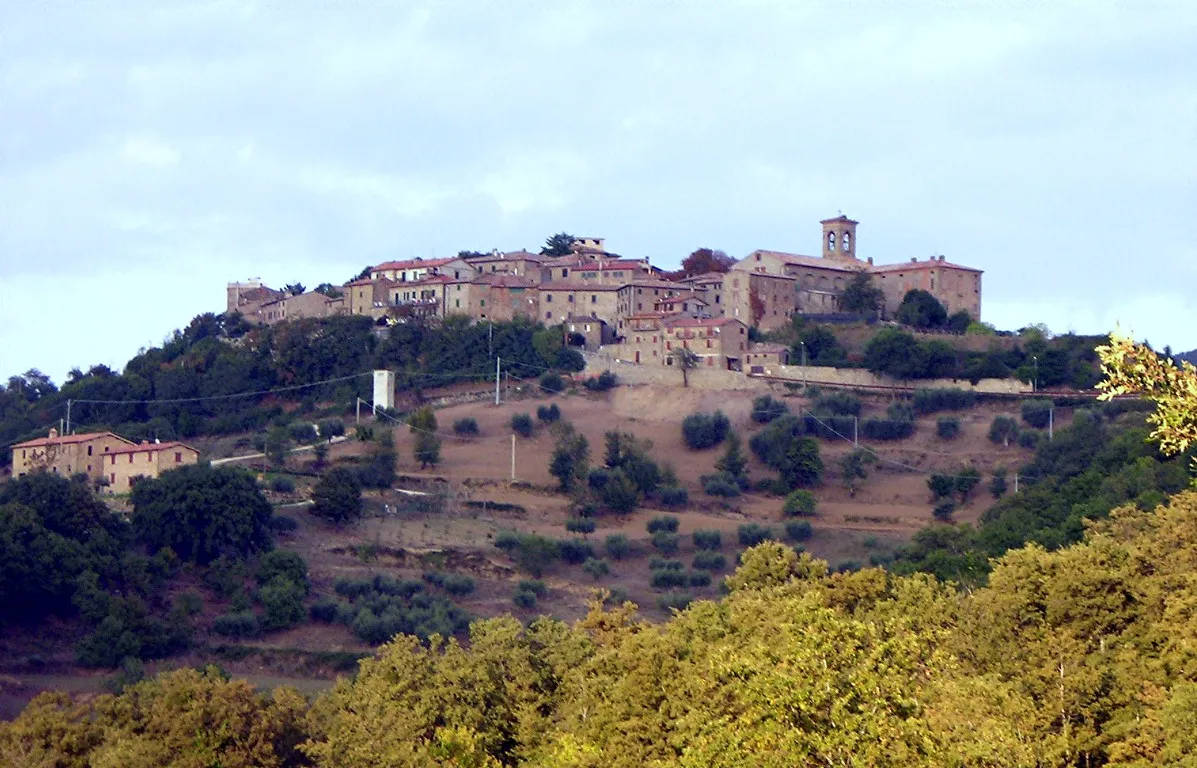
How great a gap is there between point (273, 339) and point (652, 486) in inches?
850

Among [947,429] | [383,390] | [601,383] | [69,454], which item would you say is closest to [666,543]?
[947,429]

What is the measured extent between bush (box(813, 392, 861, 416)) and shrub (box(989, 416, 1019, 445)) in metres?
5.47

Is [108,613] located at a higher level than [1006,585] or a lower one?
lower

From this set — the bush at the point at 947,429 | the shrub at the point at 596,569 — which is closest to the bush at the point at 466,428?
the shrub at the point at 596,569

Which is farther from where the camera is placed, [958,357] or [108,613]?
[958,357]

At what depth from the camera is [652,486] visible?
71875 mm

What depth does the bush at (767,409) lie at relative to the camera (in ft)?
252

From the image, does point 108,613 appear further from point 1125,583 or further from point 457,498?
point 1125,583

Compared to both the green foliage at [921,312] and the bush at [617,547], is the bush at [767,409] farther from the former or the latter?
the bush at [617,547]

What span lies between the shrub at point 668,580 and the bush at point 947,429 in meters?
17.4

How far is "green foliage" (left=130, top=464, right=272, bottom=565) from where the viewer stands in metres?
59.8

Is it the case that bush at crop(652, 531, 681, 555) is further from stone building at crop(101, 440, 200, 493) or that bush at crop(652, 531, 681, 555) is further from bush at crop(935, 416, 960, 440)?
stone building at crop(101, 440, 200, 493)

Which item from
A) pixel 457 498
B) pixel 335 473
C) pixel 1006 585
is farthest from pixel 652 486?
pixel 1006 585

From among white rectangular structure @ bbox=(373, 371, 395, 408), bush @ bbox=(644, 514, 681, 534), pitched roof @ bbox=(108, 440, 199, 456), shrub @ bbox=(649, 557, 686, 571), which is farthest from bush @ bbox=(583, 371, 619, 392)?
pitched roof @ bbox=(108, 440, 199, 456)
